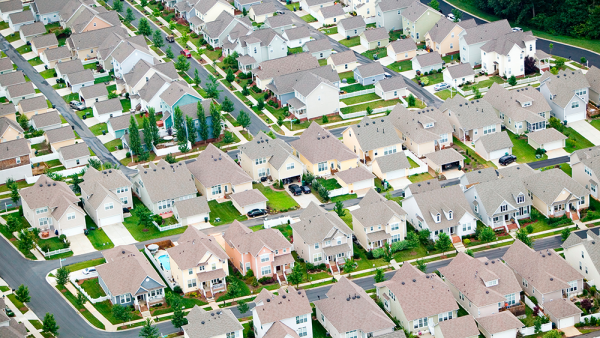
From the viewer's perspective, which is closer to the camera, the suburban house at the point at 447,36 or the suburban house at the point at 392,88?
the suburban house at the point at 392,88

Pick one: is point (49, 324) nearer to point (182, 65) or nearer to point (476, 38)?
point (182, 65)

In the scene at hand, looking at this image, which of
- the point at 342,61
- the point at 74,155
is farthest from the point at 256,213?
the point at 342,61

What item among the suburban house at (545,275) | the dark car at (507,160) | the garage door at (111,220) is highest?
the suburban house at (545,275)

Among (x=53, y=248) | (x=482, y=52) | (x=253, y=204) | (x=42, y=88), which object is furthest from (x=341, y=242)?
(x=42, y=88)

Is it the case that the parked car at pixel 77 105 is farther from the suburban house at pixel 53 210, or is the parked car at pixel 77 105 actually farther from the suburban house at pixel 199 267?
the suburban house at pixel 199 267

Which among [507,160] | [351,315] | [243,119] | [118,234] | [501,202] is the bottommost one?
[118,234]

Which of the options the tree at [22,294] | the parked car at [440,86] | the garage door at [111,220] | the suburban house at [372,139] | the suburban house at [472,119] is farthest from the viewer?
the parked car at [440,86]

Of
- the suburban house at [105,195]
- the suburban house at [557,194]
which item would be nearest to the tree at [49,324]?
the suburban house at [105,195]

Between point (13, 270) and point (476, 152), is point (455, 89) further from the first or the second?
point (13, 270)
